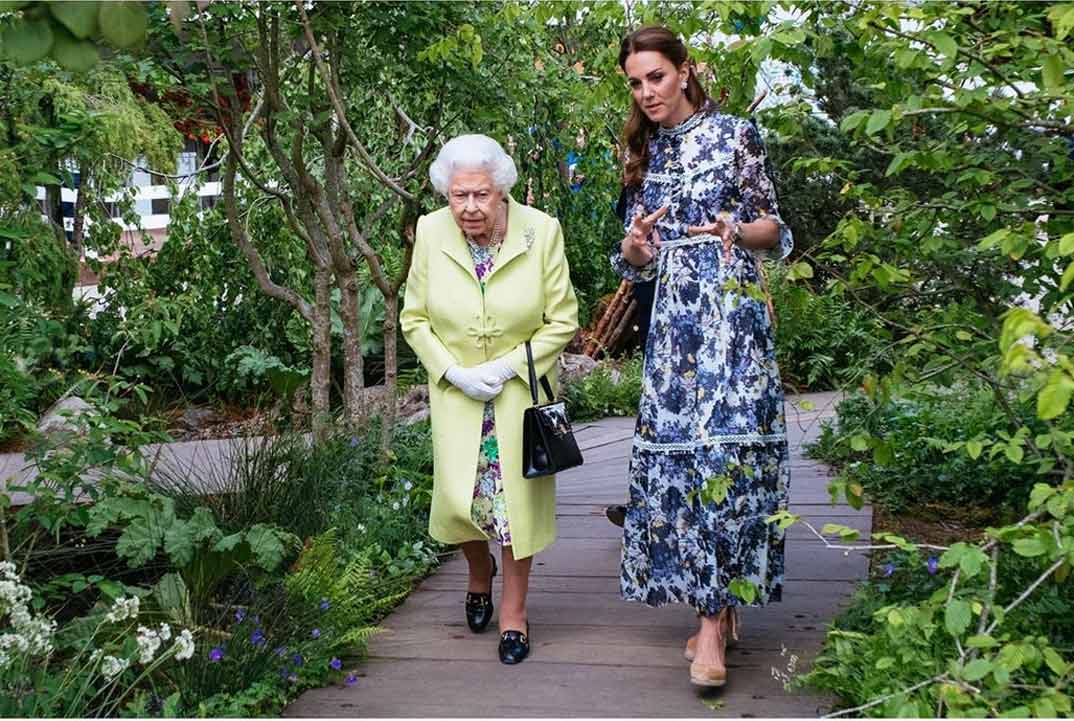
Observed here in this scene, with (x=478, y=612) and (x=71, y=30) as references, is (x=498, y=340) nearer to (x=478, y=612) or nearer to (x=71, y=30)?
(x=478, y=612)

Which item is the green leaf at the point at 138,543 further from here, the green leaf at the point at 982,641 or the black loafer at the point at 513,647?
the green leaf at the point at 982,641

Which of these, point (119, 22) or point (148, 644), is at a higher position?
point (119, 22)

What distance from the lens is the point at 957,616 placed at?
2.53m

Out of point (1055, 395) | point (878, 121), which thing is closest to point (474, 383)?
point (878, 121)

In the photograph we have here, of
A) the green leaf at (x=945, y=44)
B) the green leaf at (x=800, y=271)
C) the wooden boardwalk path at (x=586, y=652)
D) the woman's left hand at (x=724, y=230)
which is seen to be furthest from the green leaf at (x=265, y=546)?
the green leaf at (x=945, y=44)

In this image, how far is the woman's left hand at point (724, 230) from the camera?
368cm

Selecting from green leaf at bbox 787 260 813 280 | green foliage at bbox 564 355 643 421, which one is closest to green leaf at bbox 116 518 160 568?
green leaf at bbox 787 260 813 280

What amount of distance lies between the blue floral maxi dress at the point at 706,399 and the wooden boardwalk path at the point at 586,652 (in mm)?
240

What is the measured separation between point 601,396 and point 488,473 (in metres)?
5.10

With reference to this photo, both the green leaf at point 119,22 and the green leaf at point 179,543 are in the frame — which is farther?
the green leaf at point 179,543

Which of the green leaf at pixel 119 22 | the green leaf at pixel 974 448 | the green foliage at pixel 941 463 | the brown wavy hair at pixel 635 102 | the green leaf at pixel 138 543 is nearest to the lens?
the green leaf at pixel 119 22

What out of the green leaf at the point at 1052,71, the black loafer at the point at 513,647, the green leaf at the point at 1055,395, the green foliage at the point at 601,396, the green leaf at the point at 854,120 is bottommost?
the black loafer at the point at 513,647

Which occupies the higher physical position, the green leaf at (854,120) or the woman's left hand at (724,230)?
the green leaf at (854,120)

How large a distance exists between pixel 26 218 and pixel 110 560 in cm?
146
